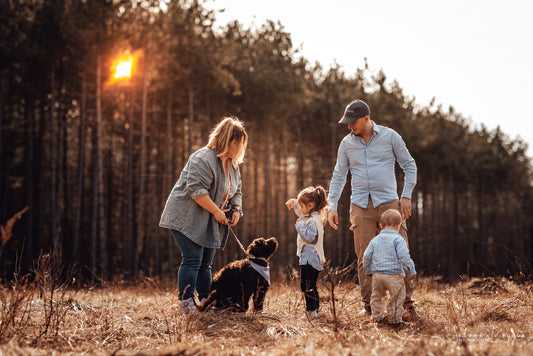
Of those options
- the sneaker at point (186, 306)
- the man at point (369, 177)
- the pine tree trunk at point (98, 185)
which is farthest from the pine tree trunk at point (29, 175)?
the man at point (369, 177)

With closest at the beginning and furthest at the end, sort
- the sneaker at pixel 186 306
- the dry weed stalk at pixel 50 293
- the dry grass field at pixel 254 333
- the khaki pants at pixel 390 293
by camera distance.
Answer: the dry grass field at pixel 254 333 → the dry weed stalk at pixel 50 293 → the khaki pants at pixel 390 293 → the sneaker at pixel 186 306

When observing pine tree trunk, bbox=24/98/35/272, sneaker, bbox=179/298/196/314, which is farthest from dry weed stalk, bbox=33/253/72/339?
pine tree trunk, bbox=24/98/35/272

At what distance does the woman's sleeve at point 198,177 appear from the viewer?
4.65 meters

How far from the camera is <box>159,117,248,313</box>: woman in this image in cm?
468

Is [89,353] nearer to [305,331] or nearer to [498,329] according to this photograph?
[305,331]

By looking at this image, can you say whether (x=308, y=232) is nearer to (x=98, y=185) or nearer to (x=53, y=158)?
(x=98, y=185)


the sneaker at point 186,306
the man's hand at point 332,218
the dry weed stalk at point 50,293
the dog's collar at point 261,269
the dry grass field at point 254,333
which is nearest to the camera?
the dry grass field at point 254,333

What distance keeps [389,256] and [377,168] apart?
3.46 feet

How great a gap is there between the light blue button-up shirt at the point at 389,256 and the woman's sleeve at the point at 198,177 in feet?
5.66

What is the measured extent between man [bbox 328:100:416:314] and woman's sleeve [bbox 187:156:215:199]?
4.38ft

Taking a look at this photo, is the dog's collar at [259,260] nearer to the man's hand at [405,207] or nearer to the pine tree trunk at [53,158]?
the man's hand at [405,207]

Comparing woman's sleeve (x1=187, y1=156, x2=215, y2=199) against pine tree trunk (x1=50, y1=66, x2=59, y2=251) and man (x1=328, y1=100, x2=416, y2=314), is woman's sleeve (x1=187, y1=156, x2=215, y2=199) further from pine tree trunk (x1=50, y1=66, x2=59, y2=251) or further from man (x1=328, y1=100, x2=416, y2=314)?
pine tree trunk (x1=50, y1=66, x2=59, y2=251)

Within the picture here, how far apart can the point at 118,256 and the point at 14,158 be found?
292 inches

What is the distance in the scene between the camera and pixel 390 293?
446 cm
